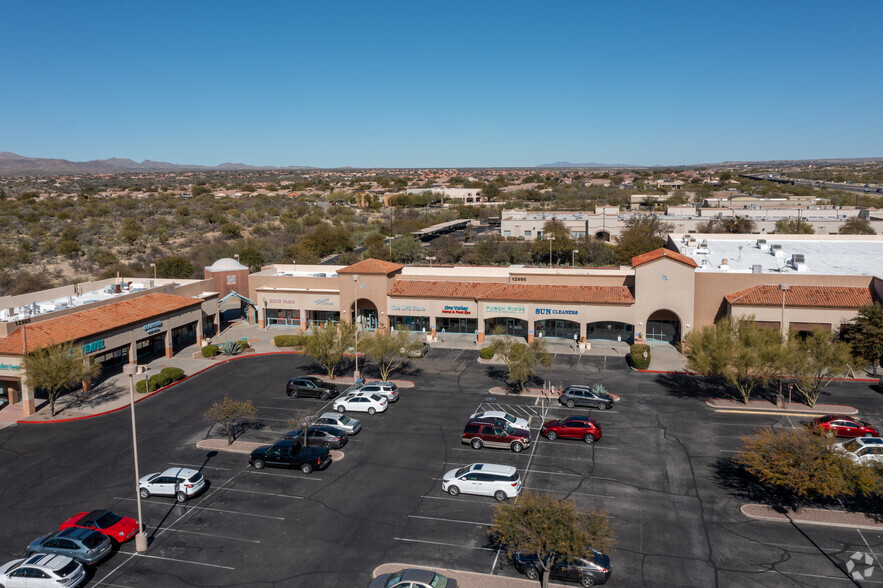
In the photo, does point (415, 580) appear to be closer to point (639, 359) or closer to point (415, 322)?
point (639, 359)

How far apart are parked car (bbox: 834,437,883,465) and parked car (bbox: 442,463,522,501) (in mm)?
13506

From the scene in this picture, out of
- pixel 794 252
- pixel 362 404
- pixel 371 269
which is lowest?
pixel 362 404

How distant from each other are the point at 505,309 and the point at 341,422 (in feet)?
72.0

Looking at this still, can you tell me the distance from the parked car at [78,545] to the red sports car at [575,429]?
2037 cm

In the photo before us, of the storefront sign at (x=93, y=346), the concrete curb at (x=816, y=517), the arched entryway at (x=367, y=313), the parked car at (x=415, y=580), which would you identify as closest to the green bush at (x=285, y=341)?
the arched entryway at (x=367, y=313)

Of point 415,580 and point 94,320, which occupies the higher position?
point 94,320

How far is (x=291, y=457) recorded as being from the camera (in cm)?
2962

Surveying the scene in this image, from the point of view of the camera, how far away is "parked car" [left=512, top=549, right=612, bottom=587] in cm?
2031

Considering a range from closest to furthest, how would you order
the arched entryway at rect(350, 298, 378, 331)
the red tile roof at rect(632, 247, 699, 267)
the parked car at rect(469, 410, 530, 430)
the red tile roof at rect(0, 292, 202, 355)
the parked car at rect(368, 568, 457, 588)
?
the parked car at rect(368, 568, 457, 588)
the parked car at rect(469, 410, 530, 430)
the red tile roof at rect(0, 292, 202, 355)
the red tile roof at rect(632, 247, 699, 267)
the arched entryway at rect(350, 298, 378, 331)

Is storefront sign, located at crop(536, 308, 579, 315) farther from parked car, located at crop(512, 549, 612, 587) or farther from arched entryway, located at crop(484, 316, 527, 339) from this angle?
parked car, located at crop(512, 549, 612, 587)

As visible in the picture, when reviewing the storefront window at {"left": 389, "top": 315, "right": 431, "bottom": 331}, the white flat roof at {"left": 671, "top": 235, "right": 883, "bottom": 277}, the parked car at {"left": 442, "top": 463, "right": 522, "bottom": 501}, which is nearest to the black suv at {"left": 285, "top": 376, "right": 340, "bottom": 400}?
the parked car at {"left": 442, "top": 463, "right": 522, "bottom": 501}

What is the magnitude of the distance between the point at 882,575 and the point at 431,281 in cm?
4016

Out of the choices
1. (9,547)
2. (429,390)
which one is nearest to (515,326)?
(429,390)

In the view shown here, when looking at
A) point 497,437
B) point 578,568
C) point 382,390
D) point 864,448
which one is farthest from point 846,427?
point 382,390
